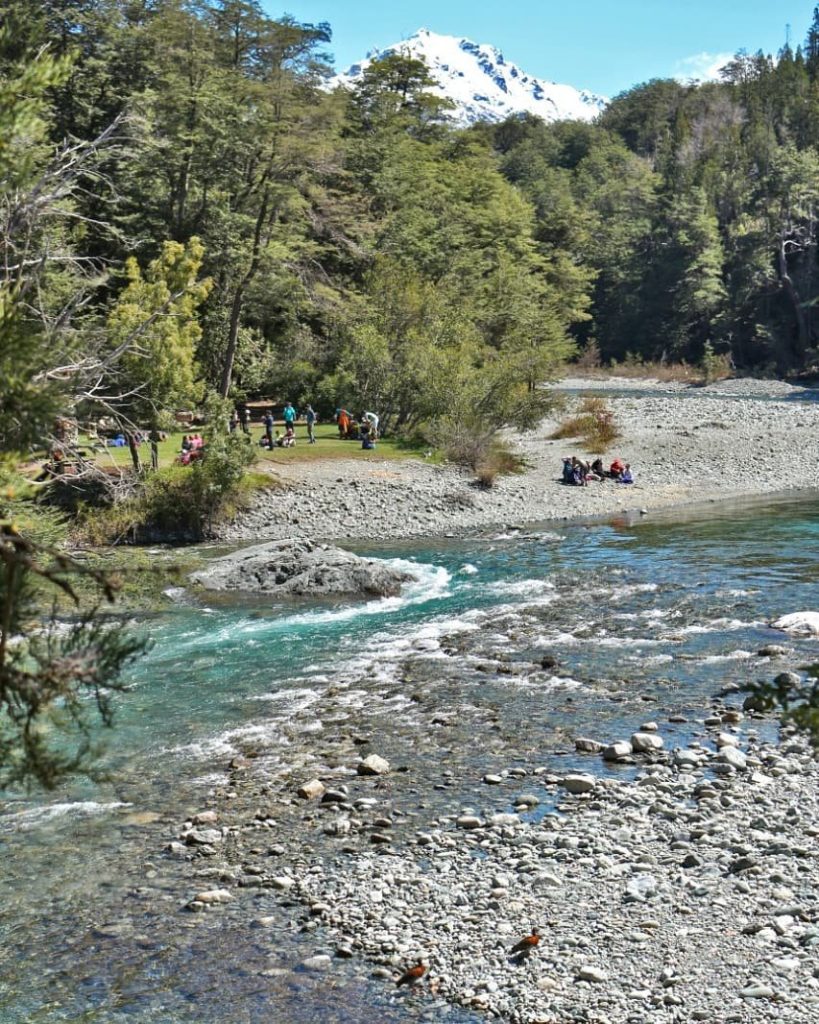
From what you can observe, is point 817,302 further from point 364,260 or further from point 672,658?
point 672,658

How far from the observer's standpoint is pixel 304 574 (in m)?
24.0

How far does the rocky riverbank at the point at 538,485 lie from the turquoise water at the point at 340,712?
4.12 meters

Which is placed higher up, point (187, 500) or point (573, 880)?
point (187, 500)

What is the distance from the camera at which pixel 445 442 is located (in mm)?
38531

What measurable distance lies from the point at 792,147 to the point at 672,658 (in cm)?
8686

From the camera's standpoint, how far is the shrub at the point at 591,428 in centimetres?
4341

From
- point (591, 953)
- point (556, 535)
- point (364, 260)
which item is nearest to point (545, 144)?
point (364, 260)

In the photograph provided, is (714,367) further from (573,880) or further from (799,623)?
(573,880)

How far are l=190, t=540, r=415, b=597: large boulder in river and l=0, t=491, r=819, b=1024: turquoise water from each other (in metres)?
0.76

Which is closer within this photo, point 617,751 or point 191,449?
point 617,751

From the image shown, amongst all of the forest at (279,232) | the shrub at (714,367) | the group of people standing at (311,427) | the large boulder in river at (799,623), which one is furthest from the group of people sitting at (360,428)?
the shrub at (714,367)

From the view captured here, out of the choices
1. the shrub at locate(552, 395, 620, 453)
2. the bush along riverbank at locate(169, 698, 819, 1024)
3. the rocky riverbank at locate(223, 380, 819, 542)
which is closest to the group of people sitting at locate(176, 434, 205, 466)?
the rocky riverbank at locate(223, 380, 819, 542)

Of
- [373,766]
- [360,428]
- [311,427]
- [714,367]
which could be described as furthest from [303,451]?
[714,367]

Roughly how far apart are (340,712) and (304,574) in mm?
8994
